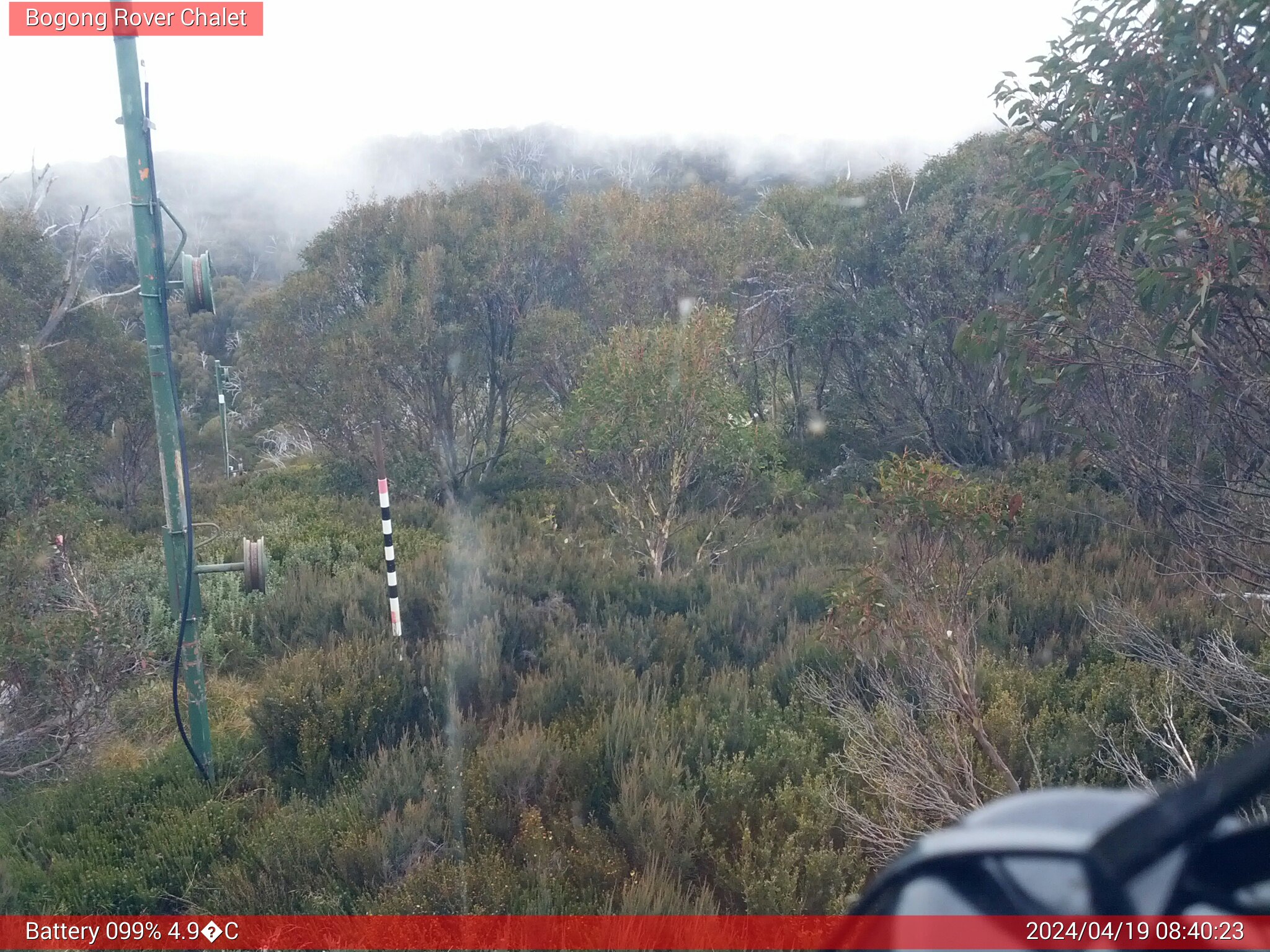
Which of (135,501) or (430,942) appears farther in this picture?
(135,501)

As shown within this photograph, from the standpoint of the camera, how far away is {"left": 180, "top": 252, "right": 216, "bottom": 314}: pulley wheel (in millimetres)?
4570

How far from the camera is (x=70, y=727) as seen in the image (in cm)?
530

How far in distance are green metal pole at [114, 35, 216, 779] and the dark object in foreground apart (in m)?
4.45

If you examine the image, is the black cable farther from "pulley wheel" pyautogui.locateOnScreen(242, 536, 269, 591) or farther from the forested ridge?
the forested ridge

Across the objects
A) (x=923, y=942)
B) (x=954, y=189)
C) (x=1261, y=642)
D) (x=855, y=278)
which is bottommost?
(x=1261, y=642)

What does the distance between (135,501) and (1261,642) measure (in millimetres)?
17352

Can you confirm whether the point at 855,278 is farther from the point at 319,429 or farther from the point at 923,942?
the point at 923,942

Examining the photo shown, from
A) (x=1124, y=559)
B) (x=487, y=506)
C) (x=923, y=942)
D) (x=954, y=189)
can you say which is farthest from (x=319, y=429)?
(x=923, y=942)

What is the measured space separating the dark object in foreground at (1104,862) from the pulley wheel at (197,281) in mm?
4556

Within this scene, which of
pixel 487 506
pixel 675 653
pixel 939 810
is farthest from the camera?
pixel 487 506

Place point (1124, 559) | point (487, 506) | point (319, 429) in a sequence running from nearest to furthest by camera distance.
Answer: point (1124, 559) < point (487, 506) < point (319, 429)

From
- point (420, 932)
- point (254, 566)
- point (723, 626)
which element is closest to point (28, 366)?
point (254, 566)

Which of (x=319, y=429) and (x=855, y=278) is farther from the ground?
(x=855, y=278)

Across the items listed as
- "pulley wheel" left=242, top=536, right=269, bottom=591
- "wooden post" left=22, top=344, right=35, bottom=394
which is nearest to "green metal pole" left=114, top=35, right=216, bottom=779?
"pulley wheel" left=242, top=536, right=269, bottom=591
